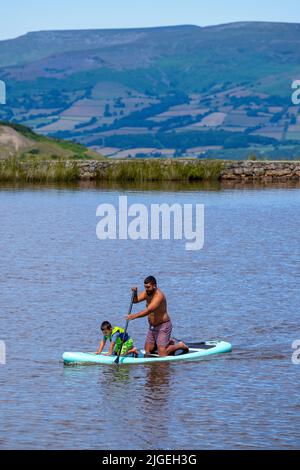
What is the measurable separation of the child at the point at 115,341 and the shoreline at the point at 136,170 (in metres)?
37.4

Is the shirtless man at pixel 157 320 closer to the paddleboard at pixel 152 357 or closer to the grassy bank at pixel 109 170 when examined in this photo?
the paddleboard at pixel 152 357

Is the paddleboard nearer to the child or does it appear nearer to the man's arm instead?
the child

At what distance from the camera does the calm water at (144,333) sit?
13875mm

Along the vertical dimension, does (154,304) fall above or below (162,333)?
above

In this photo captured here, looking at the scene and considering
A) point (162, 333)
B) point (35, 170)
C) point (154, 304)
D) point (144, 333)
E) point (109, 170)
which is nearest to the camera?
point (154, 304)

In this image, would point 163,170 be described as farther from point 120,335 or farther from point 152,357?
point 120,335

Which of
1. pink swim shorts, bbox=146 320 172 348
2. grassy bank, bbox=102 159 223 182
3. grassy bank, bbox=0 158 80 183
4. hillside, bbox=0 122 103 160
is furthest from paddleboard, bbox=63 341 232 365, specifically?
hillside, bbox=0 122 103 160

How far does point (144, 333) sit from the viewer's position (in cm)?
1961

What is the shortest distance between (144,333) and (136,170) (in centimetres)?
3541

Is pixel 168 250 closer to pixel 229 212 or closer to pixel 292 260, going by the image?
pixel 292 260

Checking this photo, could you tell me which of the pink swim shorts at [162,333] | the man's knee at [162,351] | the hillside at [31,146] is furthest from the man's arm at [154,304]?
the hillside at [31,146]

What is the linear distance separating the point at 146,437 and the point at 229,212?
27968mm

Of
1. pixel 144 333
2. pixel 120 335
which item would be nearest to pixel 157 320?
pixel 120 335
